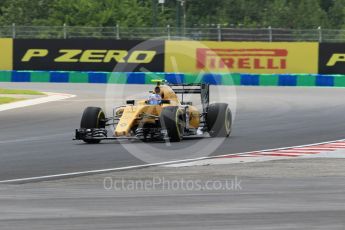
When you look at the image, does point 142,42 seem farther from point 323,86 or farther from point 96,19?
point 96,19

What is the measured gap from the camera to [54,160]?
14594 mm

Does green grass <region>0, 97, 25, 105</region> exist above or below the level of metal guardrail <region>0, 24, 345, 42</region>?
below

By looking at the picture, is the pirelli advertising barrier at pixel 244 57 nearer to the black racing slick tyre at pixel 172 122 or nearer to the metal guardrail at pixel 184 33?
the metal guardrail at pixel 184 33

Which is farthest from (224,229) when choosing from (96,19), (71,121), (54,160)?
(96,19)

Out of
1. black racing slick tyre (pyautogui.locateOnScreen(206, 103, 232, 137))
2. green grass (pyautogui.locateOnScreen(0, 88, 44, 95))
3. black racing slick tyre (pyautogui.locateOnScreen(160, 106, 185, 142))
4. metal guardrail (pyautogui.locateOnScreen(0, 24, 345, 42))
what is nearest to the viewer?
black racing slick tyre (pyautogui.locateOnScreen(160, 106, 185, 142))

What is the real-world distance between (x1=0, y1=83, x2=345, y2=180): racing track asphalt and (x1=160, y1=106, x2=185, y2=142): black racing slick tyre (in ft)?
0.63

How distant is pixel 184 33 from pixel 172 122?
23477 mm

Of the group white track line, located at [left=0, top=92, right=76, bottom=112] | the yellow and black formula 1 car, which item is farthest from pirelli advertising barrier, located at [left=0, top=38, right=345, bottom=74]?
the yellow and black formula 1 car

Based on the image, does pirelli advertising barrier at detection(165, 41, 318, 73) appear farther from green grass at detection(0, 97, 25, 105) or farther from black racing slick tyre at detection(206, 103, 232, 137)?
black racing slick tyre at detection(206, 103, 232, 137)

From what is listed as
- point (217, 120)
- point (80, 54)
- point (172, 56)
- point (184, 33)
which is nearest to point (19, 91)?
point (80, 54)

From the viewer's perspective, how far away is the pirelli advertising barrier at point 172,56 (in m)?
36.9

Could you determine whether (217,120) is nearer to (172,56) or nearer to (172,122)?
(172,122)

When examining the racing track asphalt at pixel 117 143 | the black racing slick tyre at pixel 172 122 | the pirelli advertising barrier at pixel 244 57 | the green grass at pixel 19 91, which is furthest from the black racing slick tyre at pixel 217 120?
the pirelli advertising barrier at pixel 244 57

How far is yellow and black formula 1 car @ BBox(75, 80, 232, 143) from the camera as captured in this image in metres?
16.5
